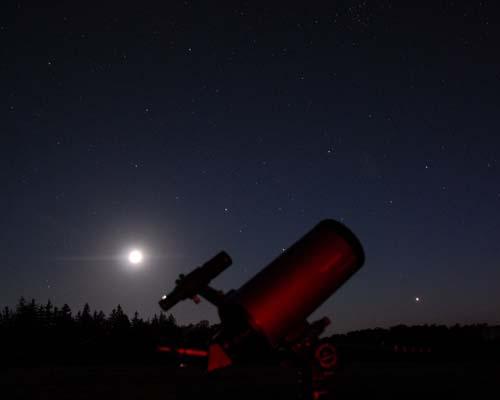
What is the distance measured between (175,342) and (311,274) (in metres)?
1.17

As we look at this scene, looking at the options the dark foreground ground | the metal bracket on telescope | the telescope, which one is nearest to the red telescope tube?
the telescope

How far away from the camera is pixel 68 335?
67.2 m

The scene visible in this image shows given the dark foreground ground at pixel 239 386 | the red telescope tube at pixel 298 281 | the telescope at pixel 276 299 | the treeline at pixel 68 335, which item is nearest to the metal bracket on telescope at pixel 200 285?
the telescope at pixel 276 299

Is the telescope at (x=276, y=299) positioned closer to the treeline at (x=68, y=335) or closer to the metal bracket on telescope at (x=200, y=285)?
the metal bracket on telescope at (x=200, y=285)

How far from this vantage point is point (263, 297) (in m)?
3.80

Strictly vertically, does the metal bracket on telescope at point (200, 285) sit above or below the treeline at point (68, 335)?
below

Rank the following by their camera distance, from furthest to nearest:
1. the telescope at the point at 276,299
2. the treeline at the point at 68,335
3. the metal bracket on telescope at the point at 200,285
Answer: the treeline at the point at 68,335 < the metal bracket on telescope at the point at 200,285 < the telescope at the point at 276,299

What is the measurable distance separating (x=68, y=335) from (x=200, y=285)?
70089mm

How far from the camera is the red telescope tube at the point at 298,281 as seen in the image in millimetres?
3750

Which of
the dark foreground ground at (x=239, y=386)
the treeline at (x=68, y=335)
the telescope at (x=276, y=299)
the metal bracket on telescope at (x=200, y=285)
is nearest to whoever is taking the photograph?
the telescope at (x=276, y=299)

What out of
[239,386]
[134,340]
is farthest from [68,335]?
[239,386]

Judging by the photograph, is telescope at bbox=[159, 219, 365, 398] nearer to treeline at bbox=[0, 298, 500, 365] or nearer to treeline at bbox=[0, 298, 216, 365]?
treeline at bbox=[0, 298, 500, 365]

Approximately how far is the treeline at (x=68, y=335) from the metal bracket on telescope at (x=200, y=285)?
16.5 m

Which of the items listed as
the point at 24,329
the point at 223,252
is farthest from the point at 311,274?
the point at 24,329
